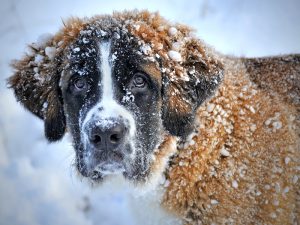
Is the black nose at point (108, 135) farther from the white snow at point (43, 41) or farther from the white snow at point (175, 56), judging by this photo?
the white snow at point (43, 41)

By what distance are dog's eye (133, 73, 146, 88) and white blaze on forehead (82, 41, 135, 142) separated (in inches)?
6.7

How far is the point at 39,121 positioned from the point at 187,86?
2.78 metres

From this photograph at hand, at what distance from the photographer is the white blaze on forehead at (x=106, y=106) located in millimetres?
2637

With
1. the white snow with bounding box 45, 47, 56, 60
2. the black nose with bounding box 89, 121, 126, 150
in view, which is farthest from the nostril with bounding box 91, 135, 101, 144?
the white snow with bounding box 45, 47, 56, 60

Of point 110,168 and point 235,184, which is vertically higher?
point 110,168

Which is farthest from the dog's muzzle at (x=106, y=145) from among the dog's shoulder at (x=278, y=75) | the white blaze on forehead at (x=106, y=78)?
the dog's shoulder at (x=278, y=75)

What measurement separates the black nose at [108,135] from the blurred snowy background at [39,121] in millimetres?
728

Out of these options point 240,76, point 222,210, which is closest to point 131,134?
point 222,210

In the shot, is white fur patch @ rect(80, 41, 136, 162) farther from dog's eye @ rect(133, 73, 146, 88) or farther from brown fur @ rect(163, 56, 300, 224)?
brown fur @ rect(163, 56, 300, 224)

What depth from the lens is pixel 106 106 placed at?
2730 millimetres

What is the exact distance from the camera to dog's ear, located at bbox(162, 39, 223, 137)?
9.84 feet

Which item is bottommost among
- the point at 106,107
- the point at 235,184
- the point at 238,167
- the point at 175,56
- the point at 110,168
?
the point at 235,184

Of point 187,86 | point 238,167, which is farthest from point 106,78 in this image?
point 238,167

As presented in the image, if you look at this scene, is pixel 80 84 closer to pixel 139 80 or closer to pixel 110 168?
pixel 139 80
